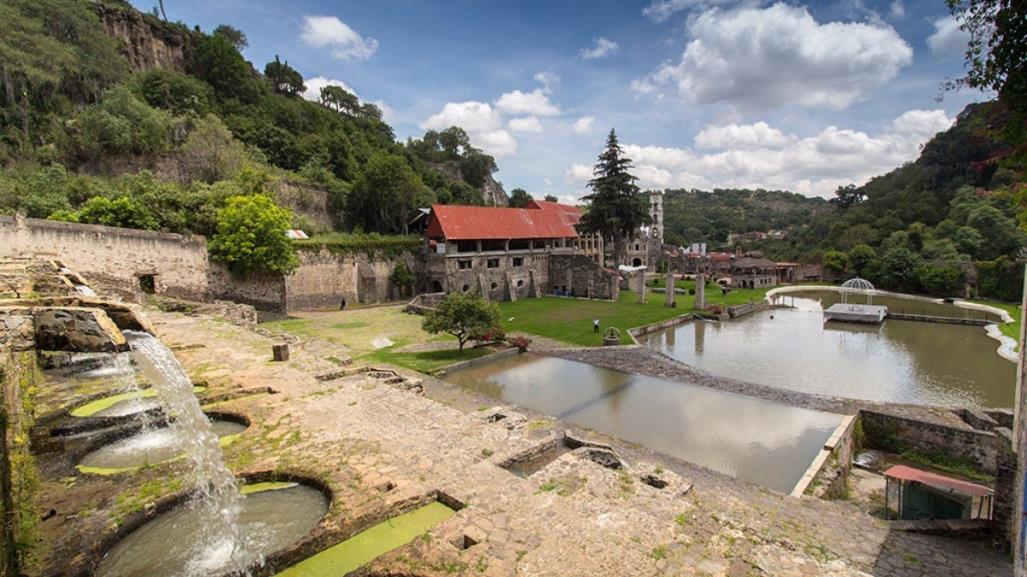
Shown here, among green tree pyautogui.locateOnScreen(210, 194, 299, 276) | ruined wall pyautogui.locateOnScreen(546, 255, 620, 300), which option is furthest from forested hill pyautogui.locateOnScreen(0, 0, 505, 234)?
ruined wall pyautogui.locateOnScreen(546, 255, 620, 300)

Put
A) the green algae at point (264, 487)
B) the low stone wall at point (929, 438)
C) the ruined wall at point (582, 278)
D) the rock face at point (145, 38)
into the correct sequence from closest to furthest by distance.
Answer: the green algae at point (264, 487) → the low stone wall at point (929, 438) → the ruined wall at point (582, 278) → the rock face at point (145, 38)

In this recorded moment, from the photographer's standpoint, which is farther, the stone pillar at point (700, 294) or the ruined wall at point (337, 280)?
the stone pillar at point (700, 294)

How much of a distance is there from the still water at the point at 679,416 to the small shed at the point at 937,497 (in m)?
1.60

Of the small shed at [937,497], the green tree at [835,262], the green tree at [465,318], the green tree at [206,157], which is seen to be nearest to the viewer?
the small shed at [937,497]

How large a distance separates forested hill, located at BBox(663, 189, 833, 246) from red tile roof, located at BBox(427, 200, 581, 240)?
1832 inches

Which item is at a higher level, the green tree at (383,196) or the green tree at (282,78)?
the green tree at (282,78)

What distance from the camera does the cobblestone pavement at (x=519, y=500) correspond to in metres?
4.27

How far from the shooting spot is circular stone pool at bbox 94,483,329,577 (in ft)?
13.6

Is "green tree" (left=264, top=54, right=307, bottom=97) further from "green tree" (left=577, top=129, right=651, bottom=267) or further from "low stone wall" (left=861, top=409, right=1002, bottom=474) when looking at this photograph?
"low stone wall" (left=861, top=409, right=1002, bottom=474)

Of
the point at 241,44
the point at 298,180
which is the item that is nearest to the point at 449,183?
the point at 298,180

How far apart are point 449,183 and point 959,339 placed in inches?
1706

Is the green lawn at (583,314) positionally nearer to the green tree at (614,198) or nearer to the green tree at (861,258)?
the green tree at (614,198)

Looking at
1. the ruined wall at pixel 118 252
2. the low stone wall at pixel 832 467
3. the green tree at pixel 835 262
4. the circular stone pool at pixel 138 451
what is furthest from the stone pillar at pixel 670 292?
the green tree at pixel 835 262

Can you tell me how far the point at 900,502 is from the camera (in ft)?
26.2
